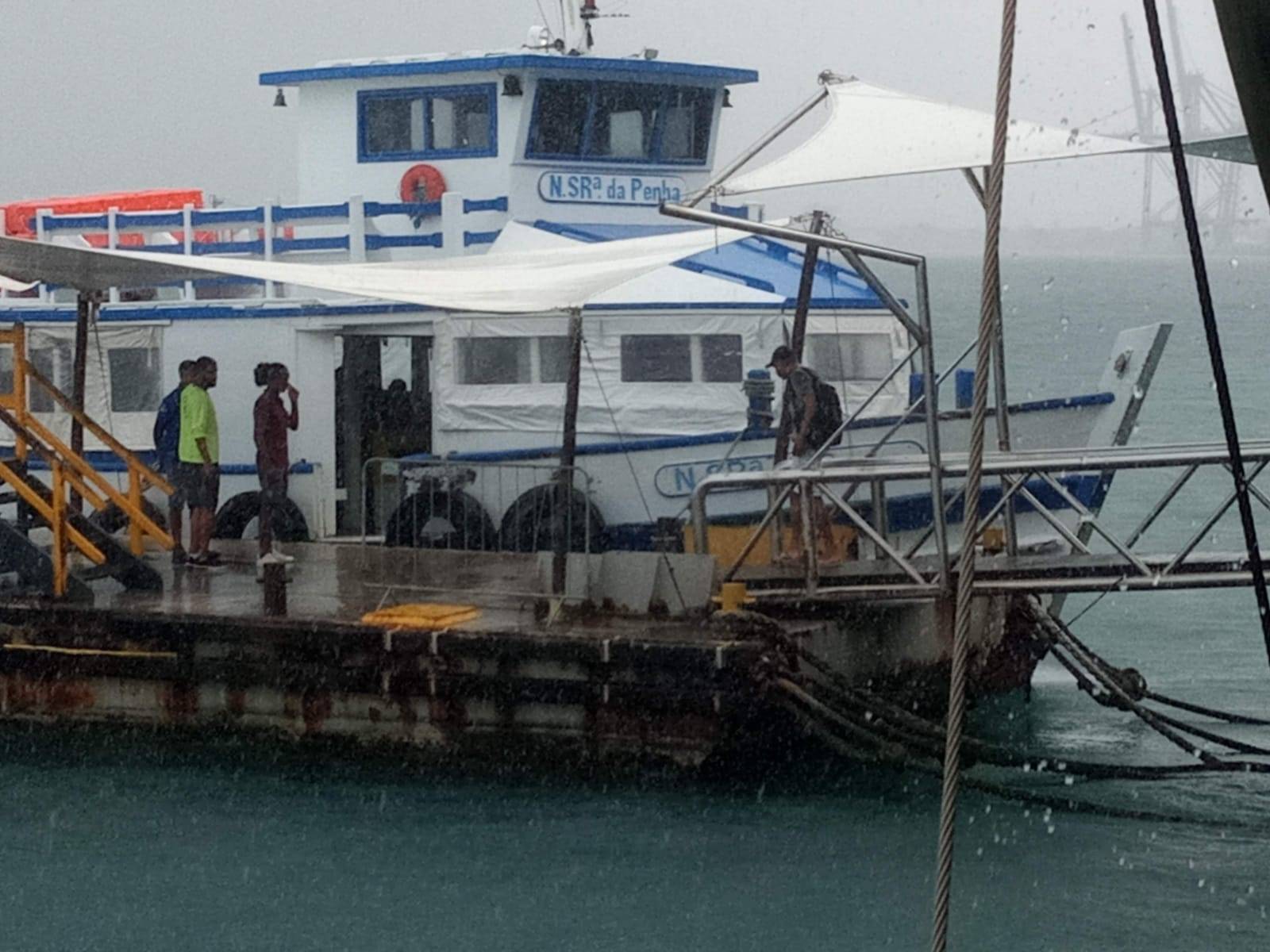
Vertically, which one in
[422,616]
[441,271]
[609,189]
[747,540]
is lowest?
[422,616]

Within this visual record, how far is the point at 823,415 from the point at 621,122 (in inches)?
220

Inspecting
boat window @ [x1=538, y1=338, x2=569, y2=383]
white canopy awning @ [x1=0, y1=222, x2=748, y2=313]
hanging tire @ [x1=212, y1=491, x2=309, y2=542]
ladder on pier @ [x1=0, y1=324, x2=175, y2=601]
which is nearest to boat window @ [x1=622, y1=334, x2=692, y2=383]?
boat window @ [x1=538, y1=338, x2=569, y2=383]

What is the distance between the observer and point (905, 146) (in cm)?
1126

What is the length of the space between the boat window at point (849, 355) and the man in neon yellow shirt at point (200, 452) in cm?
496

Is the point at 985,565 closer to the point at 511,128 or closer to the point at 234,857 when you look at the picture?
the point at 234,857

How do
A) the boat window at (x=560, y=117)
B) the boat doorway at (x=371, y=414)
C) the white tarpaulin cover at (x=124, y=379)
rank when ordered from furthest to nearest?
the boat window at (x=560, y=117)
the white tarpaulin cover at (x=124, y=379)
the boat doorway at (x=371, y=414)

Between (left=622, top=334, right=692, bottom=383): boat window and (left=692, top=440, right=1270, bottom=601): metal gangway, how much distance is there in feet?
10.5

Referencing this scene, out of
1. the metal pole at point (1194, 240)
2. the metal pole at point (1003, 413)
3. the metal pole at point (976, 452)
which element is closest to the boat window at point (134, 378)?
the metal pole at point (1003, 413)

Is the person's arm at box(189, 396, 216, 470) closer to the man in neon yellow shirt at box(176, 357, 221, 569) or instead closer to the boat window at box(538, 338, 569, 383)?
the man in neon yellow shirt at box(176, 357, 221, 569)

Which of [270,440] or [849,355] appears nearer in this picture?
[270,440]

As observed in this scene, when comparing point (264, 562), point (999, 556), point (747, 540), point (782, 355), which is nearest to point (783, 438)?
point (782, 355)

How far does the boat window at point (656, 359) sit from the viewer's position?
1564cm

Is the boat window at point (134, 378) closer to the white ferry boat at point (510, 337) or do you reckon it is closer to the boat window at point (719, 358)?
the white ferry boat at point (510, 337)

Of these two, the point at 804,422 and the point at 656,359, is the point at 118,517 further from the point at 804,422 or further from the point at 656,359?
the point at 804,422
